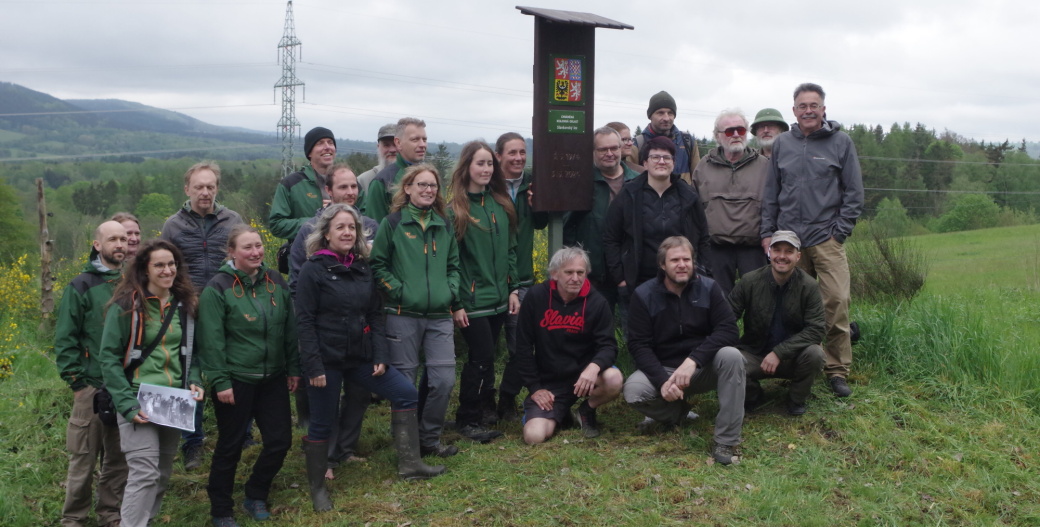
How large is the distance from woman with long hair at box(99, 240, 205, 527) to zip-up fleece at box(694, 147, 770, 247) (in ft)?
12.5

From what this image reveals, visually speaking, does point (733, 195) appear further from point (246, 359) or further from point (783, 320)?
point (246, 359)

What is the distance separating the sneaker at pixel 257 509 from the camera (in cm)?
483

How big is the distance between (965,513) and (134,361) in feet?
15.3

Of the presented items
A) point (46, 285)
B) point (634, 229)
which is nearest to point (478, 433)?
point (634, 229)

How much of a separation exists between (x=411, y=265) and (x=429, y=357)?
65cm

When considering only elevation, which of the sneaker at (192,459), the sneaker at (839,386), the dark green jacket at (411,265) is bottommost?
the sneaker at (192,459)

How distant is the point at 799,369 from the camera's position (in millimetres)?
5758

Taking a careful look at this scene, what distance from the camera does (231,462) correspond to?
4.74 metres

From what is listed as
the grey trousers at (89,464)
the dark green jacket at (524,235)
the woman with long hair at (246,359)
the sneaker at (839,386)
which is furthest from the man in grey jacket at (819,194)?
the grey trousers at (89,464)

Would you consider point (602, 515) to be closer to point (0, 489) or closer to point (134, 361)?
point (134, 361)

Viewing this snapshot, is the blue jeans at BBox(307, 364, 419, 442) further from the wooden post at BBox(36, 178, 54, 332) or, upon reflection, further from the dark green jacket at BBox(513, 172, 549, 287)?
the wooden post at BBox(36, 178, 54, 332)

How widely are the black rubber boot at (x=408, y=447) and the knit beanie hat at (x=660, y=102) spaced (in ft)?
10.8

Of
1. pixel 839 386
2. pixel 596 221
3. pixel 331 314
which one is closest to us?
pixel 331 314

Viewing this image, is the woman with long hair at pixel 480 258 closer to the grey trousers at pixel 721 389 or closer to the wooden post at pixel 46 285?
the grey trousers at pixel 721 389
